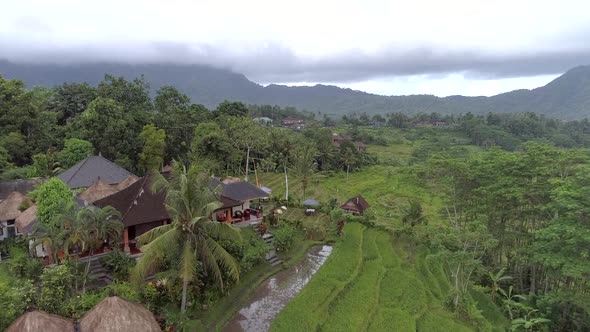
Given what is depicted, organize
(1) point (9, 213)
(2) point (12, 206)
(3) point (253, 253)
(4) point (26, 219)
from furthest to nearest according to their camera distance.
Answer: (2) point (12, 206)
(1) point (9, 213)
(3) point (253, 253)
(4) point (26, 219)

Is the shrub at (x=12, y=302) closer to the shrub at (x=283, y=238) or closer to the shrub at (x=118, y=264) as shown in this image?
the shrub at (x=118, y=264)

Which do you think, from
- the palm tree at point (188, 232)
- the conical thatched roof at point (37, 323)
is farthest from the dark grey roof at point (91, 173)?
the conical thatched roof at point (37, 323)

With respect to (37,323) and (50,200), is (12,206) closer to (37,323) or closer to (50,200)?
(50,200)

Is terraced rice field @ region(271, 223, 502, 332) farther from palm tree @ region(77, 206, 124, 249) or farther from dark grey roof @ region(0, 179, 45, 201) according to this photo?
dark grey roof @ region(0, 179, 45, 201)

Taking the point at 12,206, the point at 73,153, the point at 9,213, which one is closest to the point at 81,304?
the point at 9,213

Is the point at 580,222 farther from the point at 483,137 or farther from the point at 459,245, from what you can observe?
the point at 483,137

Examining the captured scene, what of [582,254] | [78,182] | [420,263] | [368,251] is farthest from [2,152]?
[582,254]
